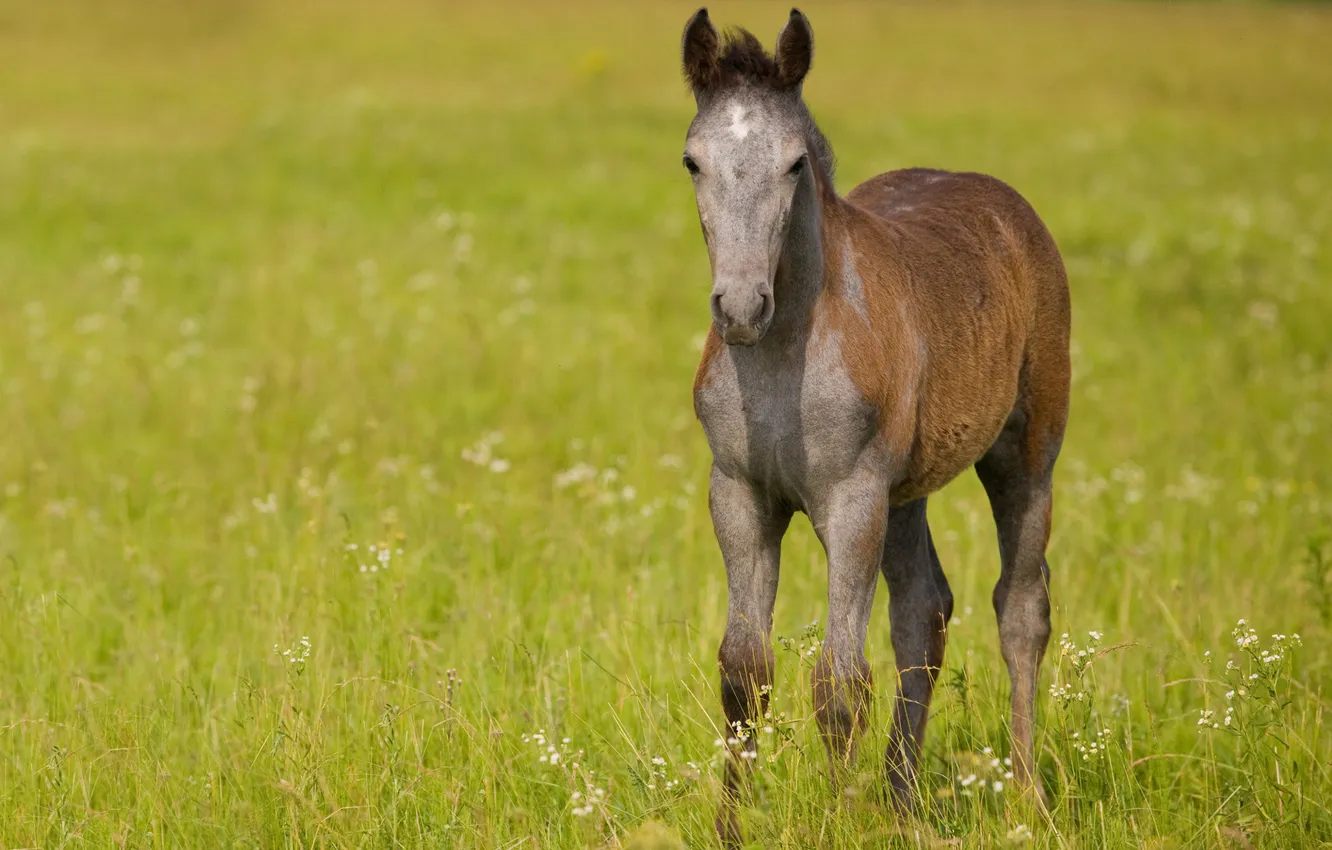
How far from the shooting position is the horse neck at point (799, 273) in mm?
3828

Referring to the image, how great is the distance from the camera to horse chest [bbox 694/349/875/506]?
380 cm

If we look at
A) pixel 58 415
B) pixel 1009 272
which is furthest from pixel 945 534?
pixel 58 415

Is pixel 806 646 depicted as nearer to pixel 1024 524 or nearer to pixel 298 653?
pixel 1024 524

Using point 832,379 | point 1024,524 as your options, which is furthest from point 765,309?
point 1024,524

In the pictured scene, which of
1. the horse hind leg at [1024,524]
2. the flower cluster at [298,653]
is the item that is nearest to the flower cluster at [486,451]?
the flower cluster at [298,653]

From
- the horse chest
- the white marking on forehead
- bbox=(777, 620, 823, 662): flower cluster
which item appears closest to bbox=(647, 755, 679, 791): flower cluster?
bbox=(777, 620, 823, 662): flower cluster

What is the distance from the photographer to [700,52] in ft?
12.2

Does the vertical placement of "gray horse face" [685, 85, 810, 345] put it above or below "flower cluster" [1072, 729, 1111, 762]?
above

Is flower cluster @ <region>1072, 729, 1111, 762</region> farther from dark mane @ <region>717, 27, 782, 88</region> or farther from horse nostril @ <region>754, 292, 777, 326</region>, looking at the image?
dark mane @ <region>717, 27, 782, 88</region>

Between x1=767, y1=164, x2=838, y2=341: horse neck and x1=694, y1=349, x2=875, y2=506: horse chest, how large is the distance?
0.10 metres

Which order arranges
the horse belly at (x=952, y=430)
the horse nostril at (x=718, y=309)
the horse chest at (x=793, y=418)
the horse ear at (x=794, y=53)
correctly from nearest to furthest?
the horse nostril at (x=718, y=309) → the horse ear at (x=794, y=53) → the horse chest at (x=793, y=418) → the horse belly at (x=952, y=430)

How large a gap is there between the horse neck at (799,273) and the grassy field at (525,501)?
3.25 feet

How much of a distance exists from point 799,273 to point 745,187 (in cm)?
42

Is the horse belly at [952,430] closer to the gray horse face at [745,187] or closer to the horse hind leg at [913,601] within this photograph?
the horse hind leg at [913,601]
